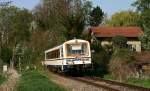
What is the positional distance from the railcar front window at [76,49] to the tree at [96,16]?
206ft

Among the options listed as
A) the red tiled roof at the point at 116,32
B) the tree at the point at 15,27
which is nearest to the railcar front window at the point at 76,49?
the red tiled roof at the point at 116,32

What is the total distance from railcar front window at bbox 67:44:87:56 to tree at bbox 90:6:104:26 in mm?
62694

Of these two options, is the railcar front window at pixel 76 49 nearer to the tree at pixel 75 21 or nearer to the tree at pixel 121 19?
the tree at pixel 75 21

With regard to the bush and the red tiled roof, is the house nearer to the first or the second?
the red tiled roof

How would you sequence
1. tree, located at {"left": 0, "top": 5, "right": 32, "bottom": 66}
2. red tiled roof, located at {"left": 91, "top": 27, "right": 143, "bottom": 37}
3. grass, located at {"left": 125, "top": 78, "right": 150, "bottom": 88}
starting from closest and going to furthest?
grass, located at {"left": 125, "top": 78, "right": 150, "bottom": 88} < red tiled roof, located at {"left": 91, "top": 27, "right": 143, "bottom": 37} < tree, located at {"left": 0, "top": 5, "right": 32, "bottom": 66}

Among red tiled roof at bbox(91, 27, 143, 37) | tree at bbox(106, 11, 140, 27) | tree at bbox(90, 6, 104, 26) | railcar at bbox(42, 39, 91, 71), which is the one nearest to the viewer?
railcar at bbox(42, 39, 91, 71)

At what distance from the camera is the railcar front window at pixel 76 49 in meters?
42.8

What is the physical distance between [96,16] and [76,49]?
65.8 m

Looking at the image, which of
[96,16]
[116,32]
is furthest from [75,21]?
[96,16]

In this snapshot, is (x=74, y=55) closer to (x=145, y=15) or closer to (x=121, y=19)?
(x=145, y=15)

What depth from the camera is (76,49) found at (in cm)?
4309

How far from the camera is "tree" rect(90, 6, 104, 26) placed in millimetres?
107494

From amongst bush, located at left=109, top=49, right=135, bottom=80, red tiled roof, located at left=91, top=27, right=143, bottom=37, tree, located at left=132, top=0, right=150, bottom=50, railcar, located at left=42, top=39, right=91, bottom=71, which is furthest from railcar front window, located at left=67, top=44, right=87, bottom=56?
red tiled roof, located at left=91, top=27, right=143, bottom=37

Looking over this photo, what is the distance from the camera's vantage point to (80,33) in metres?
74.6
